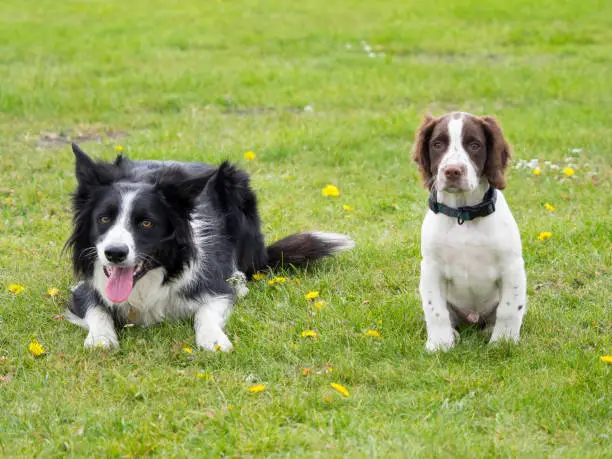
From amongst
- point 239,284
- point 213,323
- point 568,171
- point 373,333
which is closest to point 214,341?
point 213,323

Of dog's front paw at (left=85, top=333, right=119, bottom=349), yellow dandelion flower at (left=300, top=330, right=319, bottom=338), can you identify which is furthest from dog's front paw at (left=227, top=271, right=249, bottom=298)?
dog's front paw at (left=85, top=333, right=119, bottom=349)

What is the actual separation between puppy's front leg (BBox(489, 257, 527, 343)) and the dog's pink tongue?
1907 mm

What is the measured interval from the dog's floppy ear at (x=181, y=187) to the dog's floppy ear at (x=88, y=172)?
30 cm

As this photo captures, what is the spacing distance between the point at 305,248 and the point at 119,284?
1.42 m

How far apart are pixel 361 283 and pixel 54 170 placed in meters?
3.70

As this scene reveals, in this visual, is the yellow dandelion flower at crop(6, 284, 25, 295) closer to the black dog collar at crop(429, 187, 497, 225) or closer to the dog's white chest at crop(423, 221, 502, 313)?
the dog's white chest at crop(423, 221, 502, 313)

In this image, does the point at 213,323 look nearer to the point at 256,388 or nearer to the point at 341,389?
the point at 256,388

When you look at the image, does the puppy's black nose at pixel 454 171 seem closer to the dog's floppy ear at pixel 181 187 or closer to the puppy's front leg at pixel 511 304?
the puppy's front leg at pixel 511 304

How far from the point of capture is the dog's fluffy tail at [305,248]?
5.23 metres

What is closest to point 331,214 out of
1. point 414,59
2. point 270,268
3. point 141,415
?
point 270,268

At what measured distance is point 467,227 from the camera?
3.90 metres

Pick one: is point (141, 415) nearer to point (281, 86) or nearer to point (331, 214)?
point (331, 214)

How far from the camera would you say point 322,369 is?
3.85 metres

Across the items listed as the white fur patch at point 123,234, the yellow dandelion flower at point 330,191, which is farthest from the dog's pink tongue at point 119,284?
the yellow dandelion flower at point 330,191
